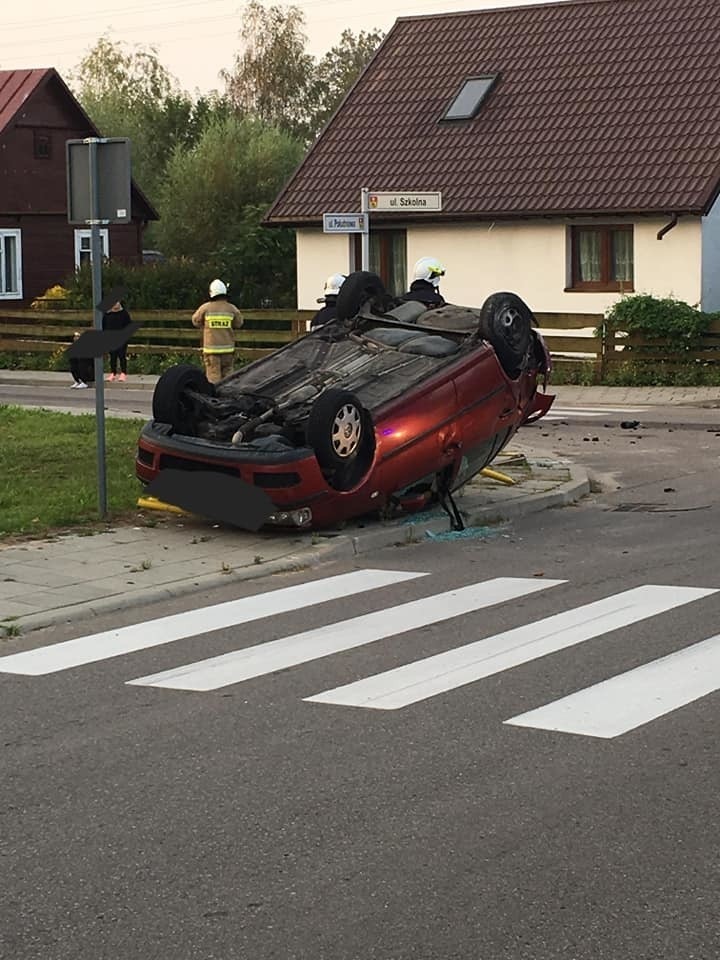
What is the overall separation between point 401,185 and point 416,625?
25.9 metres

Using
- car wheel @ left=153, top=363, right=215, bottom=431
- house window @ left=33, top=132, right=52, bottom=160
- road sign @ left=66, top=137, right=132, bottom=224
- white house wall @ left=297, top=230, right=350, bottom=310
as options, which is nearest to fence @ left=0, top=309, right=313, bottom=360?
white house wall @ left=297, top=230, right=350, bottom=310

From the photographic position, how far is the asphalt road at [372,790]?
4945 millimetres

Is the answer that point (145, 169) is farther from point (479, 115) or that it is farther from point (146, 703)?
point (146, 703)

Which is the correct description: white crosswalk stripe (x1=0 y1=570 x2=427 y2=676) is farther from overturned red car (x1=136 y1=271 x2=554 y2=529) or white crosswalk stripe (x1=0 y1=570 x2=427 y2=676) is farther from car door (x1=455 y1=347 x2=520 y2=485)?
car door (x1=455 y1=347 x2=520 y2=485)

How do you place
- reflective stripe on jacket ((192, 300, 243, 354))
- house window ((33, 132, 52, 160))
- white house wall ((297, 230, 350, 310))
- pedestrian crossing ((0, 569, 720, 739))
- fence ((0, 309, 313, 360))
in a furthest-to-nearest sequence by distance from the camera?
house window ((33, 132, 52, 160)) < white house wall ((297, 230, 350, 310)) < fence ((0, 309, 313, 360)) < reflective stripe on jacket ((192, 300, 243, 354)) < pedestrian crossing ((0, 569, 720, 739))

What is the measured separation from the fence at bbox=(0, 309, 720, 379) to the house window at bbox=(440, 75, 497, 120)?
5.47m

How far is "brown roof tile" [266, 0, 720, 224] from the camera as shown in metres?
31.7

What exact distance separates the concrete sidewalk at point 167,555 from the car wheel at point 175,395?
76 centimetres

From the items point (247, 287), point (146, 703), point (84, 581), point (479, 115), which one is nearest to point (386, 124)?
point (479, 115)

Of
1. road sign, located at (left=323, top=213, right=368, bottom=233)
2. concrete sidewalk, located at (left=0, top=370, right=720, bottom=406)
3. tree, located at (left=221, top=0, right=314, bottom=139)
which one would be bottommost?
concrete sidewalk, located at (left=0, top=370, right=720, bottom=406)

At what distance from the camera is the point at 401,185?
34.3m

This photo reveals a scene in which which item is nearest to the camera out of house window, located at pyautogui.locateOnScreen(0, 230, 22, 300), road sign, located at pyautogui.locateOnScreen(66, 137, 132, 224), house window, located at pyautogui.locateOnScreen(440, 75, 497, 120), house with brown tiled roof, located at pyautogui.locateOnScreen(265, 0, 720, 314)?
road sign, located at pyautogui.locateOnScreen(66, 137, 132, 224)

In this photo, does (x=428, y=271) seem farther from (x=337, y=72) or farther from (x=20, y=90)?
(x=337, y=72)

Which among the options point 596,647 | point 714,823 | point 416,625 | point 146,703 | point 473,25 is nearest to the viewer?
point 714,823
